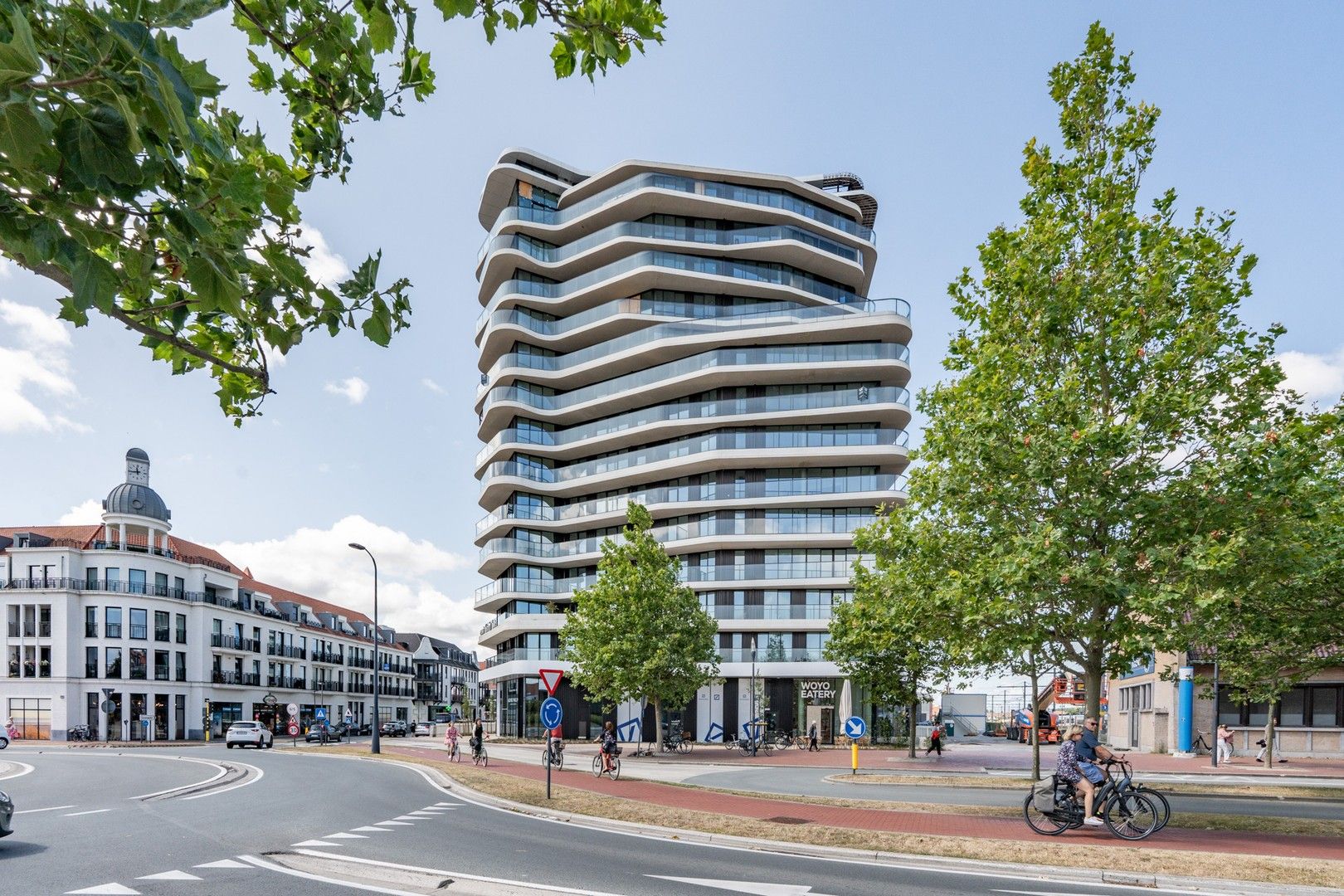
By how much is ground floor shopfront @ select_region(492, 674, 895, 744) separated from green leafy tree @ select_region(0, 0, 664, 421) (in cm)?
4296

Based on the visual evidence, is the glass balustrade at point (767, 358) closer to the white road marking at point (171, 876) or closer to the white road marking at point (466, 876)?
the white road marking at point (466, 876)

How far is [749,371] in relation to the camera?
1973 inches

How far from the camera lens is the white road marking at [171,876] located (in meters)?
9.52

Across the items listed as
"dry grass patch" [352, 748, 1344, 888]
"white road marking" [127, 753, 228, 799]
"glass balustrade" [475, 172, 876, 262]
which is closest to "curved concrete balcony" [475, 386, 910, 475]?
"glass balustrade" [475, 172, 876, 262]

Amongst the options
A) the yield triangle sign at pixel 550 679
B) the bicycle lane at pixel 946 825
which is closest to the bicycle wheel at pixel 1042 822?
the bicycle lane at pixel 946 825

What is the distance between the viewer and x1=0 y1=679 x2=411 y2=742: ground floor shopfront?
56.7 m

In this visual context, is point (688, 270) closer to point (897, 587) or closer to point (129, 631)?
point (897, 587)

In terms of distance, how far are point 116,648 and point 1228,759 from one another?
2521 inches

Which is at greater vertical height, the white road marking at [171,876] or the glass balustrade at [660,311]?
the glass balustrade at [660,311]

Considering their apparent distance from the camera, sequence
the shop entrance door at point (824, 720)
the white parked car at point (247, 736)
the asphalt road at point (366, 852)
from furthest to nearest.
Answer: the shop entrance door at point (824, 720) < the white parked car at point (247, 736) < the asphalt road at point (366, 852)

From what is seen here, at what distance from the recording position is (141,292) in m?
4.66

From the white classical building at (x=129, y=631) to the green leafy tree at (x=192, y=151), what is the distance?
6463 cm

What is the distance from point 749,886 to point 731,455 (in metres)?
40.6

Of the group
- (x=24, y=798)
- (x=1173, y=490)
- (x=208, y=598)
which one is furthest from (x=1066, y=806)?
(x=208, y=598)
